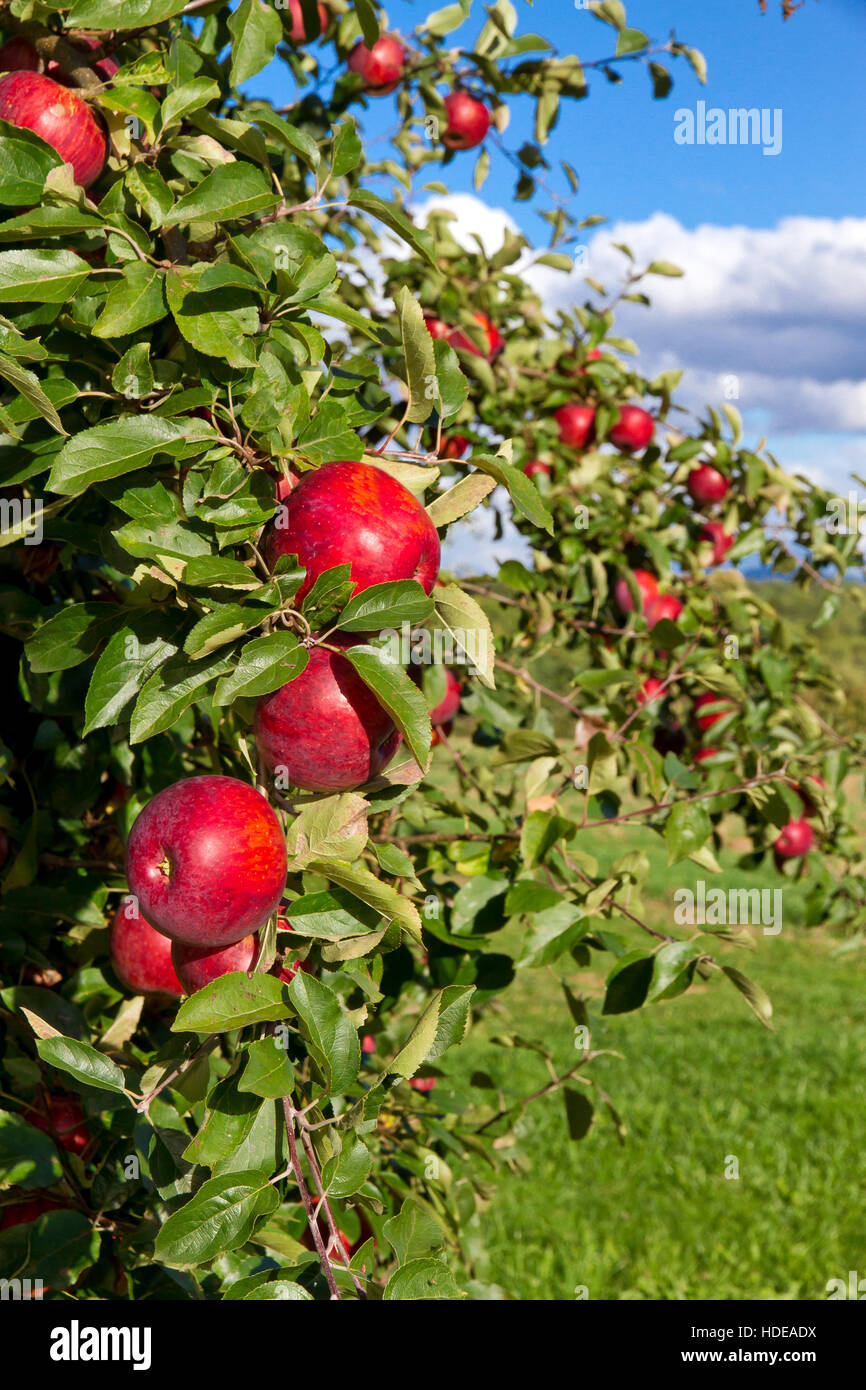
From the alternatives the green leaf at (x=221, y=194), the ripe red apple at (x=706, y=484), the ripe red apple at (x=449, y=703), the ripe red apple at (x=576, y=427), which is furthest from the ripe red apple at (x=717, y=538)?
the green leaf at (x=221, y=194)

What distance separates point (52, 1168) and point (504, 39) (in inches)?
83.9

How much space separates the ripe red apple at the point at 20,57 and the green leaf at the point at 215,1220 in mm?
1141

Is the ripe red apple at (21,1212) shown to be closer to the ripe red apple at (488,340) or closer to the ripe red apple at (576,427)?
the ripe red apple at (488,340)

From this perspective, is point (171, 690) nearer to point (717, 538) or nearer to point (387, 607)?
point (387, 607)

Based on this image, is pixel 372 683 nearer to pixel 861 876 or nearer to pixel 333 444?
pixel 333 444

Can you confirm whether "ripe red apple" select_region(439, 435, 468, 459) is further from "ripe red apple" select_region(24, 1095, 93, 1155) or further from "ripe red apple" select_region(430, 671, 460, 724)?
"ripe red apple" select_region(24, 1095, 93, 1155)

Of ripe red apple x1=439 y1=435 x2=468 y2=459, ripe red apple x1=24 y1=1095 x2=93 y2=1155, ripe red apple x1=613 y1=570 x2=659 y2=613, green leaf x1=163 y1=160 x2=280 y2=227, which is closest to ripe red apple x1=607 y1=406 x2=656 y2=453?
ripe red apple x1=613 y1=570 x2=659 y2=613

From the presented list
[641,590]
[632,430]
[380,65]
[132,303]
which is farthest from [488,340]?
[132,303]

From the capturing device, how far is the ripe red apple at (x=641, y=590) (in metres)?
Answer: 2.46

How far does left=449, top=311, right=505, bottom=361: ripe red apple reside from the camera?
7.43 ft

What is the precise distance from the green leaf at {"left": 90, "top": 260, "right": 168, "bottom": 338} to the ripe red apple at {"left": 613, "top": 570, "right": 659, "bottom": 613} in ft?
5.42

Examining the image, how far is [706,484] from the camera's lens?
2.63 meters

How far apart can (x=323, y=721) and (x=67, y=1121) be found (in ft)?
2.54

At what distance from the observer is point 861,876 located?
2.92 metres
